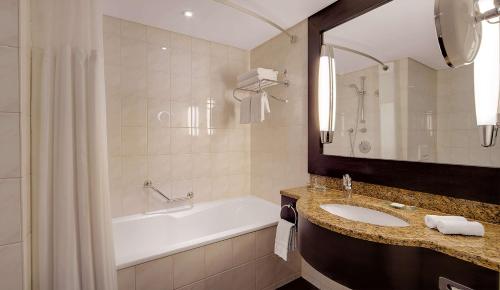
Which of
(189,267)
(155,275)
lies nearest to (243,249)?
(189,267)

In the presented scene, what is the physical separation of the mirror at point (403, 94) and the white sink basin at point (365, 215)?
0.36 metres

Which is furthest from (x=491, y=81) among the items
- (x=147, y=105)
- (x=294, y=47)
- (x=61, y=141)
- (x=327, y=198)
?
(x=147, y=105)

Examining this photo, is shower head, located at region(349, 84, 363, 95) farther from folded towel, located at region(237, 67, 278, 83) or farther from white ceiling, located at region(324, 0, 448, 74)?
folded towel, located at region(237, 67, 278, 83)

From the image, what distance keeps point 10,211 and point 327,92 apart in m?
1.70

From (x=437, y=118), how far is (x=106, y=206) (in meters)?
1.76

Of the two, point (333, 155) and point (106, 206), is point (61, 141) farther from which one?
point (333, 155)

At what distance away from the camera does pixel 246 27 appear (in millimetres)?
2092

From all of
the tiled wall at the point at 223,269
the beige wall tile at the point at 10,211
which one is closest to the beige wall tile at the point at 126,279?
the tiled wall at the point at 223,269

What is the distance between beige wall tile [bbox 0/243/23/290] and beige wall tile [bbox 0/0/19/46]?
74 centimetres

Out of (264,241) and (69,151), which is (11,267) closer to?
(69,151)

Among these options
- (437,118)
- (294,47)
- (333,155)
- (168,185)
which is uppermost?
(294,47)

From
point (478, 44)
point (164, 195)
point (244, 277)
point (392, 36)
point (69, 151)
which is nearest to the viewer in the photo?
point (478, 44)

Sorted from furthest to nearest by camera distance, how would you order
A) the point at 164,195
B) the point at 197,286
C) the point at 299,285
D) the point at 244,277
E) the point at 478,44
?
the point at 164,195 → the point at 299,285 → the point at 244,277 → the point at 197,286 → the point at 478,44

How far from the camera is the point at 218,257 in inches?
62.4
